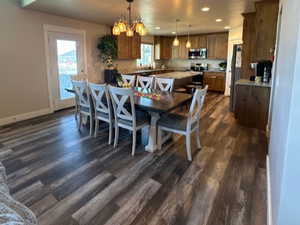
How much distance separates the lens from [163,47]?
30.3ft

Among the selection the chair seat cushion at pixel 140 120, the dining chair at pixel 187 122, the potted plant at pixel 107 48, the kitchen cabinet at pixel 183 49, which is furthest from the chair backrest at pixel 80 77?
the kitchen cabinet at pixel 183 49

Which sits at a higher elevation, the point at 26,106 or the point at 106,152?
the point at 26,106

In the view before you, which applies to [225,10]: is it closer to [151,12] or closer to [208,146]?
[151,12]

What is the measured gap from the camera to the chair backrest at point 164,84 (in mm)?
3867

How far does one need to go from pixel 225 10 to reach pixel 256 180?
362 cm

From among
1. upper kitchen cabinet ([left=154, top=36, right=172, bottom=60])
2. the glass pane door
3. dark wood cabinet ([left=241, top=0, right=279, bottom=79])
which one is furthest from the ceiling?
upper kitchen cabinet ([left=154, top=36, right=172, bottom=60])

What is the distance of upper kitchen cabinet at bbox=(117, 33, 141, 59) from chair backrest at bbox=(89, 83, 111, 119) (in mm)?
3506

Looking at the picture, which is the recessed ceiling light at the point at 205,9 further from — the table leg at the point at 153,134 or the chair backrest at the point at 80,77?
the chair backrest at the point at 80,77

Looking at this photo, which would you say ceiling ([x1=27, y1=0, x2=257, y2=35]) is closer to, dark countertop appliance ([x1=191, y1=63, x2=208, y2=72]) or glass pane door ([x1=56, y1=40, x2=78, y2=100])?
glass pane door ([x1=56, y1=40, x2=78, y2=100])

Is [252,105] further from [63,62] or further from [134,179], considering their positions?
[63,62]

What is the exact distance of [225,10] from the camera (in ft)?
13.8

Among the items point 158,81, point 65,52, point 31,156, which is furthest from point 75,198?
Answer: point 65,52

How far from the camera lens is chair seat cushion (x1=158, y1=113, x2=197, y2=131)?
8.81 ft

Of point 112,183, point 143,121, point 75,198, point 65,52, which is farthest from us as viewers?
point 65,52
